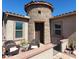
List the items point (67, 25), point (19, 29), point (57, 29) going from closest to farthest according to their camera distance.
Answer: point (67, 25) → point (19, 29) → point (57, 29)

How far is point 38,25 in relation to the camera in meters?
6.62

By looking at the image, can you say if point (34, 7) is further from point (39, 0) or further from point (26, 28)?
point (26, 28)

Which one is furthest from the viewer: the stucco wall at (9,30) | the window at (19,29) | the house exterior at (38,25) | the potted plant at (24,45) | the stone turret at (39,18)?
the stone turret at (39,18)

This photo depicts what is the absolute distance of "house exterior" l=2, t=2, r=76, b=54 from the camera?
5.27 m

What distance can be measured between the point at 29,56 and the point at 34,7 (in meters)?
5.35

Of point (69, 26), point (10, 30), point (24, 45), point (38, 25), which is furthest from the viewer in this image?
point (38, 25)

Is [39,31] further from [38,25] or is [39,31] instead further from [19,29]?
[19,29]

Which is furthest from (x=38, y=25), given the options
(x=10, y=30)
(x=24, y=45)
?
(x=10, y=30)

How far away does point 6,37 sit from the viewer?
5.02 m

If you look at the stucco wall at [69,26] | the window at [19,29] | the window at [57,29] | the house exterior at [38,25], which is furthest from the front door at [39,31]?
the stucco wall at [69,26]

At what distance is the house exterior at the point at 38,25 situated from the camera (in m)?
5.27

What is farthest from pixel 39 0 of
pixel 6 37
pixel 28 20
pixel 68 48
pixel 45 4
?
pixel 68 48

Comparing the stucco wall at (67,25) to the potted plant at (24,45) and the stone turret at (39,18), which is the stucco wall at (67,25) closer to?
the stone turret at (39,18)

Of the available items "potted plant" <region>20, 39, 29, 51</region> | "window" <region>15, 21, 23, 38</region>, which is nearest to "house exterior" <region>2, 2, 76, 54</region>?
"window" <region>15, 21, 23, 38</region>
